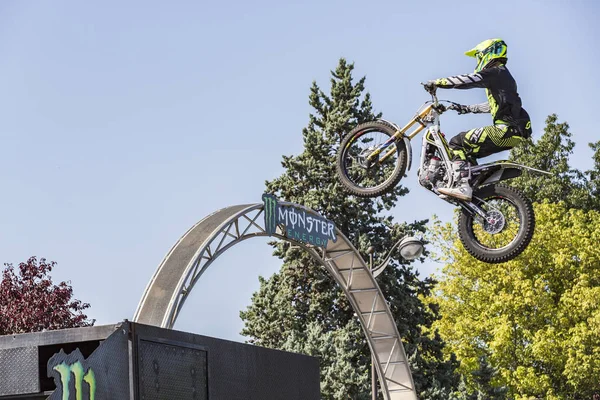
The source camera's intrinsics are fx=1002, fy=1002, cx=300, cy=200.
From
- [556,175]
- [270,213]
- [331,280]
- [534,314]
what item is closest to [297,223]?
[270,213]

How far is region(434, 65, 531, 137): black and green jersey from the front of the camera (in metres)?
10.6

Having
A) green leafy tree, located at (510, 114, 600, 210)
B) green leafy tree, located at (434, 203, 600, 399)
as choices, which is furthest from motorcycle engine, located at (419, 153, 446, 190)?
green leafy tree, located at (510, 114, 600, 210)

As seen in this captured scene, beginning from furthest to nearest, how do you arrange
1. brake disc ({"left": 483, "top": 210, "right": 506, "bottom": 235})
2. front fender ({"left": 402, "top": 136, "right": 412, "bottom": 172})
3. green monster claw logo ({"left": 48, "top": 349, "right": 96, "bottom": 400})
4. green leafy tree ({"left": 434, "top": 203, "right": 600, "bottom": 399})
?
green leafy tree ({"left": 434, "top": 203, "right": 600, "bottom": 399})
front fender ({"left": 402, "top": 136, "right": 412, "bottom": 172})
brake disc ({"left": 483, "top": 210, "right": 506, "bottom": 235})
green monster claw logo ({"left": 48, "top": 349, "right": 96, "bottom": 400})

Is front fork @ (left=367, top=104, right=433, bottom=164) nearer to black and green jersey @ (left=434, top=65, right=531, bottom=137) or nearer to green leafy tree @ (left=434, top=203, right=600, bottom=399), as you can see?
black and green jersey @ (left=434, top=65, right=531, bottom=137)

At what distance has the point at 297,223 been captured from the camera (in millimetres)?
20484

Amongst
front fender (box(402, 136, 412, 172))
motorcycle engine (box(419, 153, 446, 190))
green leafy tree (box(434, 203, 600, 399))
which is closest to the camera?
motorcycle engine (box(419, 153, 446, 190))

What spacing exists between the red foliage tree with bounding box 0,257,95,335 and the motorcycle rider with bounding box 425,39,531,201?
18.1m

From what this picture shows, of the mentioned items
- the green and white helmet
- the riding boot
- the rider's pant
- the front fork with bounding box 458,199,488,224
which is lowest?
the front fork with bounding box 458,199,488,224

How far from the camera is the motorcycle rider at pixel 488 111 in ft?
34.9

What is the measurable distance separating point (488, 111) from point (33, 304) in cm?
1942

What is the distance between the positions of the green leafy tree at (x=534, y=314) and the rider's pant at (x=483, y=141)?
84.8 ft

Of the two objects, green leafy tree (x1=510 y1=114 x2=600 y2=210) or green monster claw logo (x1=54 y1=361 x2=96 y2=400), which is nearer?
green monster claw logo (x1=54 y1=361 x2=96 y2=400)

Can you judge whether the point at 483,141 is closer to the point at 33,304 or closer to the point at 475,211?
the point at 475,211

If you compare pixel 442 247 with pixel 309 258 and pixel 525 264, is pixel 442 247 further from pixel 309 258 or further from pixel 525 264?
pixel 309 258
